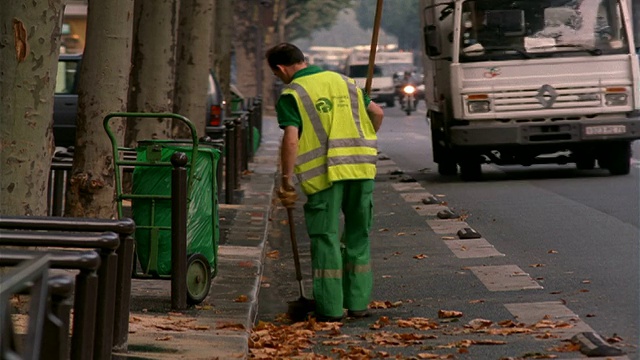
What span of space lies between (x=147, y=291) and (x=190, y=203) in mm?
822

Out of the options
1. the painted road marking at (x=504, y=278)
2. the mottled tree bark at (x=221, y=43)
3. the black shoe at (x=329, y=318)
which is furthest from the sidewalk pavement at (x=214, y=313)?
the mottled tree bark at (x=221, y=43)

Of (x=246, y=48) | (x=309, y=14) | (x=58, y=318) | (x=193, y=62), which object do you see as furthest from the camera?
(x=309, y=14)

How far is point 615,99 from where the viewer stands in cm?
2008

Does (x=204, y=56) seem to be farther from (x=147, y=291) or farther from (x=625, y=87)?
(x=147, y=291)

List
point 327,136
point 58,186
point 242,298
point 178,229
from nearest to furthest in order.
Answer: point 178,229, point 327,136, point 242,298, point 58,186

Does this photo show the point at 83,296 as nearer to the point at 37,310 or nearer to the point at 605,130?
the point at 37,310

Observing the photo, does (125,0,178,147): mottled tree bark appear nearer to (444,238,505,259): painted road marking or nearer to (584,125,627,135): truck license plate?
(444,238,505,259): painted road marking

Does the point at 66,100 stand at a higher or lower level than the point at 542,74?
higher

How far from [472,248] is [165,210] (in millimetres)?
4098

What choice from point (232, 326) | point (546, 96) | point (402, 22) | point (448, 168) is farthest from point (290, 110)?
point (402, 22)

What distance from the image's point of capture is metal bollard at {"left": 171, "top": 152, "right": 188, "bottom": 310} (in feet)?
30.0

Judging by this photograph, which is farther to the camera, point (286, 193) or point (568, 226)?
point (568, 226)

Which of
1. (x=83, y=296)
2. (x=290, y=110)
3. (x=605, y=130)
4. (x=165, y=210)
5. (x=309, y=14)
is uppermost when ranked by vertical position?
(x=309, y=14)

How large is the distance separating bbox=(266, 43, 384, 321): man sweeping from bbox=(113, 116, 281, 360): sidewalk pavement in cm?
53
